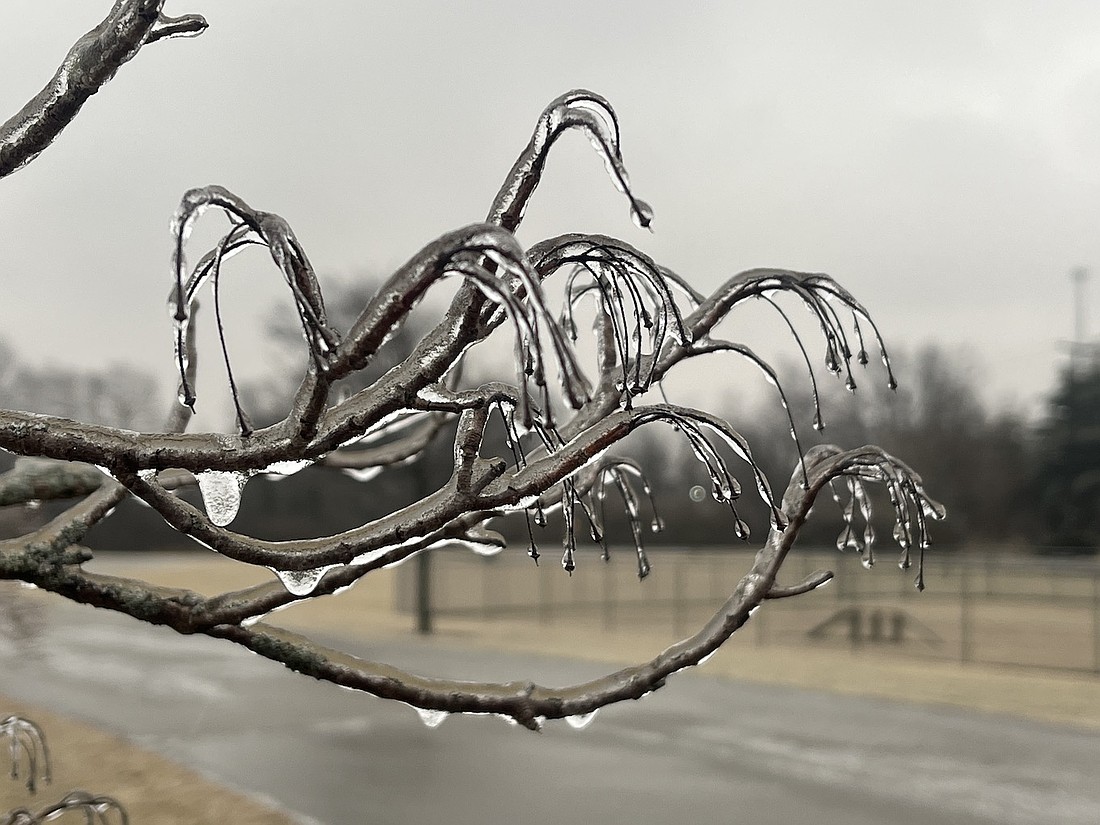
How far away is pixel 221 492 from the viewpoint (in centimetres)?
235

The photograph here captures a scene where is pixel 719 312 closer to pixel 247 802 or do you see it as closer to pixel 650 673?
pixel 650 673

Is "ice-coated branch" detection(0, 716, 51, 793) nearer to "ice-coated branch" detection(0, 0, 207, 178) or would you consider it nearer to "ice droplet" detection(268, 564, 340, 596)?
"ice droplet" detection(268, 564, 340, 596)

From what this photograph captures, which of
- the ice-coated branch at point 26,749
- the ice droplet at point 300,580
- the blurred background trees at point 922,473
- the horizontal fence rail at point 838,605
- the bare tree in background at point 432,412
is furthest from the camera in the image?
the blurred background trees at point 922,473

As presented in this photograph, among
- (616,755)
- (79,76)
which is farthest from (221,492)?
(616,755)

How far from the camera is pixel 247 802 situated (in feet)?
29.7

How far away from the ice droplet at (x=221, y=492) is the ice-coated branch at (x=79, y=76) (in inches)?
27.2

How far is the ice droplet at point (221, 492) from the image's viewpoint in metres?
2.22

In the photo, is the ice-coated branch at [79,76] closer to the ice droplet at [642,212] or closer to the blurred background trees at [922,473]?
the ice droplet at [642,212]

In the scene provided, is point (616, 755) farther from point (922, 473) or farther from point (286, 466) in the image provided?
point (922, 473)

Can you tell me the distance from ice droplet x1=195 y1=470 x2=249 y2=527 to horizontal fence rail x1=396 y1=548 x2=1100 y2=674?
51.6 feet

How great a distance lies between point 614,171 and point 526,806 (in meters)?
8.40

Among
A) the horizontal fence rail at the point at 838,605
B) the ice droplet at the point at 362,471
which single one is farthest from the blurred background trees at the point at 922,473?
the ice droplet at the point at 362,471

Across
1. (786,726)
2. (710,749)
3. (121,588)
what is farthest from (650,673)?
(786,726)

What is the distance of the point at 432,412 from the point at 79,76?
3.09 ft
